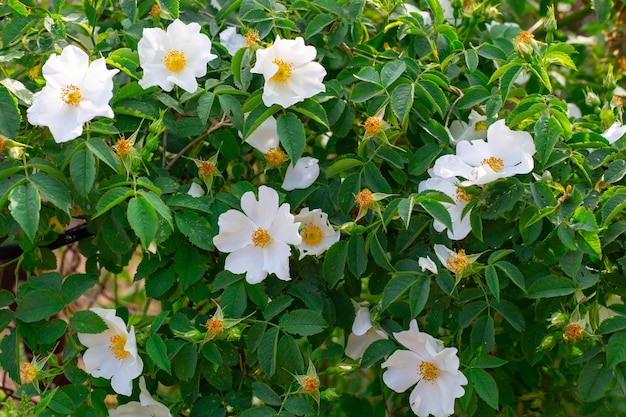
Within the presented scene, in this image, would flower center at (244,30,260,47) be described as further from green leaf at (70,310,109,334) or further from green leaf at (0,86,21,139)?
green leaf at (70,310,109,334)

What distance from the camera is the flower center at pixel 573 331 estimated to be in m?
1.21

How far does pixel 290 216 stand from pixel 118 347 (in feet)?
1.10

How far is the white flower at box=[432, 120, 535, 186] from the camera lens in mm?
1256

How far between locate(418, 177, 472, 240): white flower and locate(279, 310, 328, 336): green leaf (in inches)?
9.0

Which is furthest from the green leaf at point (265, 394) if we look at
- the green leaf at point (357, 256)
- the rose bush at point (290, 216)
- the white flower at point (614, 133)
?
the white flower at point (614, 133)

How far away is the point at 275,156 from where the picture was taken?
1391mm

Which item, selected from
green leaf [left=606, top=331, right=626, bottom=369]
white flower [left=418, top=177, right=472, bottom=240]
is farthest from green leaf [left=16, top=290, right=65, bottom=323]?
green leaf [left=606, top=331, right=626, bottom=369]

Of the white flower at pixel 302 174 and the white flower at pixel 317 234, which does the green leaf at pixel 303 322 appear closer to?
the white flower at pixel 317 234

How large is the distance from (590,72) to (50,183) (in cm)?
150

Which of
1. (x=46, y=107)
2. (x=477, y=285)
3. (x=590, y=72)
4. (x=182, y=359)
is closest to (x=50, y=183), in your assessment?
(x=46, y=107)

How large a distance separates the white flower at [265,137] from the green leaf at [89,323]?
366mm

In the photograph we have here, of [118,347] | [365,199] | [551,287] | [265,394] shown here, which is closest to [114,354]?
[118,347]

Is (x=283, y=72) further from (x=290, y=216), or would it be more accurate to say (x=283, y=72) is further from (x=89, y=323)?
(x=89, y=323)

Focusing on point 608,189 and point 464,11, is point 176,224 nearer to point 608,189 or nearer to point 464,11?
point 608,189
